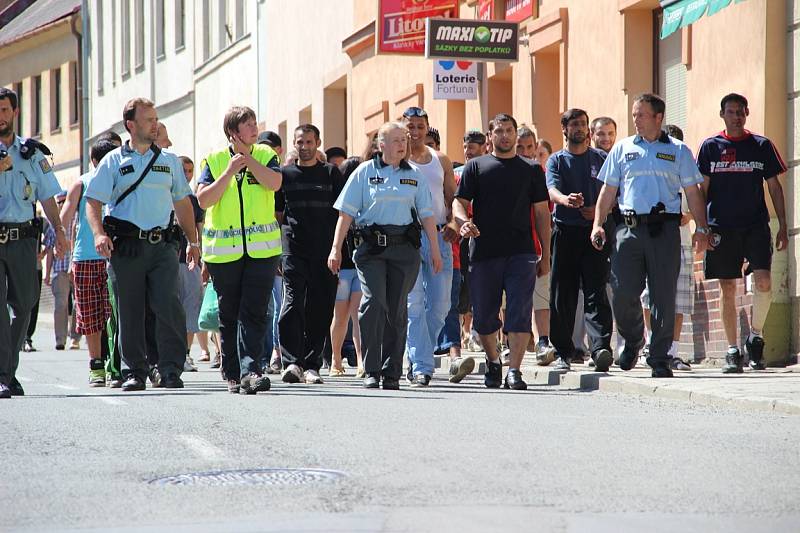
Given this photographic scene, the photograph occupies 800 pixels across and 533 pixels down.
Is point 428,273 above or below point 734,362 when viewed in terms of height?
above

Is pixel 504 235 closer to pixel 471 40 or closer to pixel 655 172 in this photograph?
pixel 655 172

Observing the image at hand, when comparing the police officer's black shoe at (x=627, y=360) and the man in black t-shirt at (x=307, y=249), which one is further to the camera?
the man in black t-shirt at (x=307, y=249)

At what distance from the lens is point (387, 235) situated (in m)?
12.7

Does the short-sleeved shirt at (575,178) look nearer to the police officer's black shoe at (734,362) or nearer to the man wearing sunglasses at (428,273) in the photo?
the man wearing sunglasses at (428,273)

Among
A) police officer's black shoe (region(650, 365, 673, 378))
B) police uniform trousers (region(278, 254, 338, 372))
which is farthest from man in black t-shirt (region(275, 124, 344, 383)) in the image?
police officer's black shoe (region(650, 365, 673, 378))

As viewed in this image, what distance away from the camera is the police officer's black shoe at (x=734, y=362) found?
538 inches

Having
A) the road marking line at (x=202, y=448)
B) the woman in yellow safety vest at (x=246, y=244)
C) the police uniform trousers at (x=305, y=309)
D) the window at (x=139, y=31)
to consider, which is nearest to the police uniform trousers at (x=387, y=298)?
the woman in yellow safety vest at (x=246, y=244)

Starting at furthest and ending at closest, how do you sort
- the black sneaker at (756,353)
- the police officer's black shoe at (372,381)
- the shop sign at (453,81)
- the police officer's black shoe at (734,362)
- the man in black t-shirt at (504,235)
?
the shop sign at (453,81) < the black sneaker at (756,353) < the police officer's black shoe at (734,362) < the man in black t-shirt at (504,235) < the police officer's black shoe at (372,381)

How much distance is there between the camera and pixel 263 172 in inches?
471

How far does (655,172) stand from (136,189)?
12.4 ft

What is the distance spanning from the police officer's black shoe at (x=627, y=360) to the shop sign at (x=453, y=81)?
7011mm

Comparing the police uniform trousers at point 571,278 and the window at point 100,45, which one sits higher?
the window at point 100,45

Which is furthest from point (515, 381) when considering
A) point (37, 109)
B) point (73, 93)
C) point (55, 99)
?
point (37, 109)

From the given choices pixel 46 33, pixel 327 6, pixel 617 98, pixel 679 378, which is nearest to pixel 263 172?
pixel 679 378
